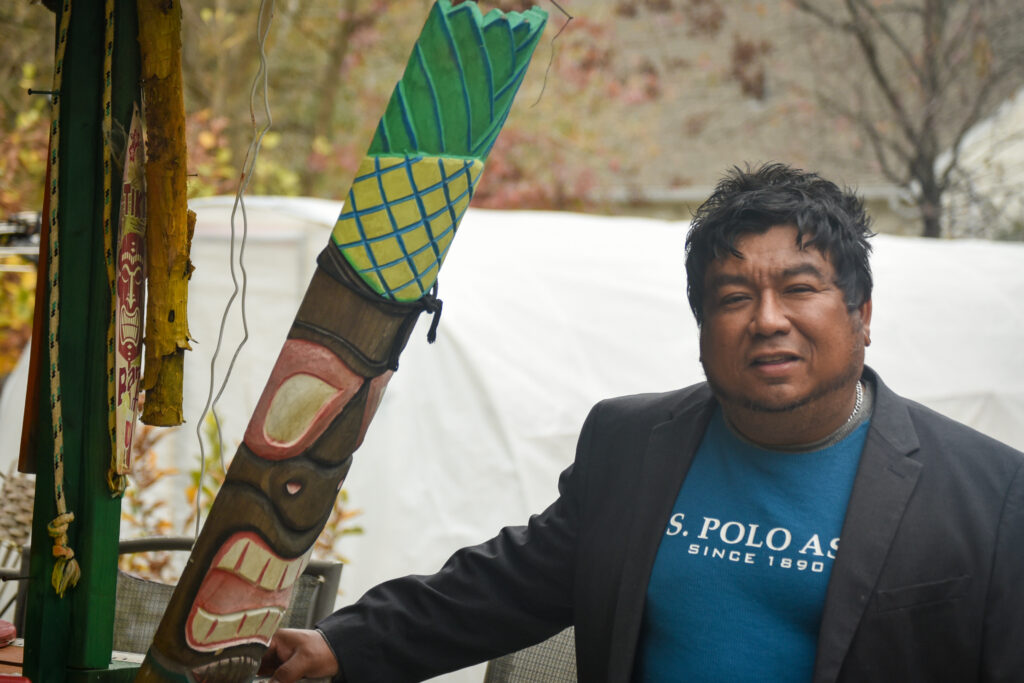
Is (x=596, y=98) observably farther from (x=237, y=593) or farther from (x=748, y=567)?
(x=237, y=593)

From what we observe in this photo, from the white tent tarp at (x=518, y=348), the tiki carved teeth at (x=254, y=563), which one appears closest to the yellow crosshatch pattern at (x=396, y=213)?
the tiki carved teeth at (x=254, y=563)

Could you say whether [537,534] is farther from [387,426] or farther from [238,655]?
[387,426]

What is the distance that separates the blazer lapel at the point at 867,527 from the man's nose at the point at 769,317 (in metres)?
0.27

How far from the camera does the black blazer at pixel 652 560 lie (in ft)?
5.62

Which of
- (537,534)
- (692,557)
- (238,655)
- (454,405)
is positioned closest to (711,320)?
(692,557)

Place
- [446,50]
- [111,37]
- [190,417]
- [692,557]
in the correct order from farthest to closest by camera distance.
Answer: [190,417] → [692,557] → [111,37] → [446,50]

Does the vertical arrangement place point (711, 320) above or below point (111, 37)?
below

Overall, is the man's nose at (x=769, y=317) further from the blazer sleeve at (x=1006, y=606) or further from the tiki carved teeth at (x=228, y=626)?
the tiki carved teeth at (x=228, y=626)

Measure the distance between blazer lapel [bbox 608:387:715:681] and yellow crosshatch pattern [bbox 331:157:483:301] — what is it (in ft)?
2.51

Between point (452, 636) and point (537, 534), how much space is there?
26 centimetres

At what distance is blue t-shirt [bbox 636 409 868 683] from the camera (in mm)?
1798

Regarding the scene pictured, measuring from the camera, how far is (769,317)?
183cm

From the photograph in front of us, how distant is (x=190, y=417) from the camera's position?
15.9 ft

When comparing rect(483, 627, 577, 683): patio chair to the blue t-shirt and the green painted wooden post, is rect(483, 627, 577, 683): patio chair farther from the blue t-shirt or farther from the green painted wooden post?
the green painted wooden post
